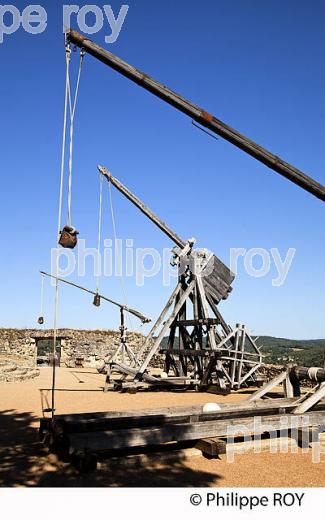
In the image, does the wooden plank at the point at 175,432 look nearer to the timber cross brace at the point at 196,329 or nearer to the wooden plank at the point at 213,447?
the wooden plank at the point at 213,447

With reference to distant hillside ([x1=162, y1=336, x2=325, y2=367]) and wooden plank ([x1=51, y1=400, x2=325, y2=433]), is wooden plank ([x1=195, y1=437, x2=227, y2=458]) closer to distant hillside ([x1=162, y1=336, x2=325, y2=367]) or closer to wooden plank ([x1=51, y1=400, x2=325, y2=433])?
wooden plank ([x1=51, y1=400, x2=325, y2=433])

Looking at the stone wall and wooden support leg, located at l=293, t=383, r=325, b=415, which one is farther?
the stone wall

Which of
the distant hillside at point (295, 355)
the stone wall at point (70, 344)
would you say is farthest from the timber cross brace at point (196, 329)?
the stone wall at point (70, 344)

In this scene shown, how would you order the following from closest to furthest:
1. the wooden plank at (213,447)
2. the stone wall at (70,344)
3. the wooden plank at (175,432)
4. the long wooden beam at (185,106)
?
1. the wooden plank at (175,432)
2. the wooden plank at (213,447)
3. the long wooden beam at (185,106)
4. the stone wall at (70,344)

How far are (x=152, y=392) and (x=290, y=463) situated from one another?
773cm

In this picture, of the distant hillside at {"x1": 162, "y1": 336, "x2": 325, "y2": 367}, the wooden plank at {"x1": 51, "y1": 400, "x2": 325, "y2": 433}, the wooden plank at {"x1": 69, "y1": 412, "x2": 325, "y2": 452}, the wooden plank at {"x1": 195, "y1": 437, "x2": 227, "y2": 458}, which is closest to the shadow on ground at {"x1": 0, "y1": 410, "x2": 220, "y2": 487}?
the wooden plank at {"x1": 69, "y1": 412, "x2": 325, "y2": 452}

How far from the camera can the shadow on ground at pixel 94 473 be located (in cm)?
426

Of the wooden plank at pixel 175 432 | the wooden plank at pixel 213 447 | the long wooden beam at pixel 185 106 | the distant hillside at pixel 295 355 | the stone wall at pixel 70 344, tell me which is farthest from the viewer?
the distant hillside at pixel 295 355

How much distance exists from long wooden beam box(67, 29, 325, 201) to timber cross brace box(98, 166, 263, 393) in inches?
237

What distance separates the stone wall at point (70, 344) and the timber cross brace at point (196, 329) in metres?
10.8

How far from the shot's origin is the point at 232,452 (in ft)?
17.9

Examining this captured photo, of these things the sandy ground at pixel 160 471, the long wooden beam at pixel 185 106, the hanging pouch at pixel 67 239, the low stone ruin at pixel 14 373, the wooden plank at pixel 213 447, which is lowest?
the low stone ruin at pixel 14 373

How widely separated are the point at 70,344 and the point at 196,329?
12592 millimetres

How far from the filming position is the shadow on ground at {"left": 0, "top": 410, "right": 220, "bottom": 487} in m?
4.26
